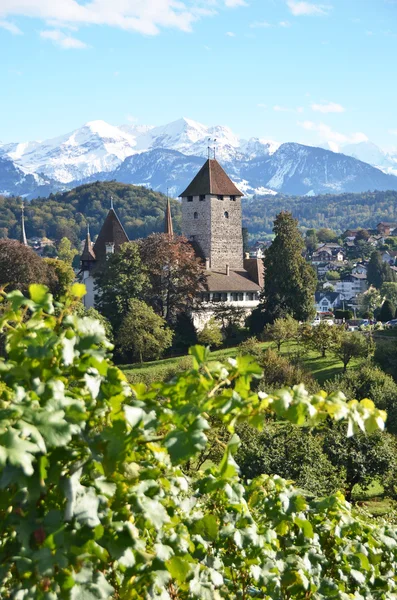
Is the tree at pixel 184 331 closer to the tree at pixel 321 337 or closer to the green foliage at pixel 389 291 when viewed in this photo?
the tree at pixel 321 337

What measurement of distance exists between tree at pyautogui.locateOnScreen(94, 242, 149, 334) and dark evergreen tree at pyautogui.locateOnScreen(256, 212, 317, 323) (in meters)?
7.40

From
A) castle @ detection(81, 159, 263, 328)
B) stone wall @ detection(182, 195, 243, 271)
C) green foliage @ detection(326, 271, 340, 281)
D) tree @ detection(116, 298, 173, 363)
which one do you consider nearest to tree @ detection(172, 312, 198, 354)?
tree @ detection(116, 298, 173, 363)

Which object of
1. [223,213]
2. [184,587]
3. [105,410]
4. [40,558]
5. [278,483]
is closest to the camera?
[40,558]

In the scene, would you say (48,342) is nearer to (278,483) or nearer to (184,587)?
(184,587)

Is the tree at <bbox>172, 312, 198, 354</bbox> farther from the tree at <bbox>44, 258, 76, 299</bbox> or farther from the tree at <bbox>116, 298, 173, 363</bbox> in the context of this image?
the tree at <bbox>44, 258, 76, 299</bbox>

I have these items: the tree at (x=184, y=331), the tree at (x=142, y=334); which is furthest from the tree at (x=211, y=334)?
the tree at (x=142, y=334)

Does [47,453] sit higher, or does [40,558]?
[47,453]

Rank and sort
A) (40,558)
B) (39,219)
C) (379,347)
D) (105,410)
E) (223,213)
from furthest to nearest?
(39,219)
(223,213)
(379,347)
(105,410)
(40,558)

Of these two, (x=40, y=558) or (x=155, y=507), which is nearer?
(x=40, y=558)

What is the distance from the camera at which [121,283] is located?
4506cm

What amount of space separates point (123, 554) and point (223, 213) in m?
52.4

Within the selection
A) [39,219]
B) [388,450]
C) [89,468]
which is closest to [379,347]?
[388,450]

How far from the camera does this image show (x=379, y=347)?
41.2 metres

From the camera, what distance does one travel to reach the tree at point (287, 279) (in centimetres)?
4678
